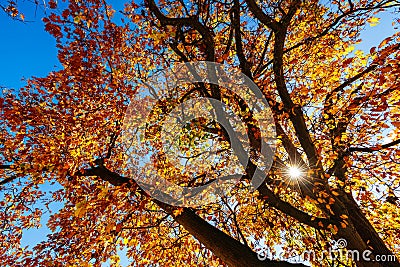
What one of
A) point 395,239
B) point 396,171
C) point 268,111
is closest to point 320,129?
point 268,111

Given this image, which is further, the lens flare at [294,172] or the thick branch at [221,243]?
the lens flare at [294,172]

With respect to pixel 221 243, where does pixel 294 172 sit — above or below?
above

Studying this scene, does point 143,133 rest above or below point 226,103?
above

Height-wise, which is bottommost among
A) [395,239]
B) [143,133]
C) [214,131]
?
[395,239]

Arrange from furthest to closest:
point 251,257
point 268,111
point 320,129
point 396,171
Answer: point 396,171, point 320,129, point 268,111, point 251,257

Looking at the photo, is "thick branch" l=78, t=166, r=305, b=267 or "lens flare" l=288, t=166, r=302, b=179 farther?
"lens flare" l=288, t=166, r=302, b=179

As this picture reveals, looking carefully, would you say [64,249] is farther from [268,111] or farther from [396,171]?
[396,171]

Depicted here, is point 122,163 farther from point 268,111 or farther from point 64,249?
point 268,111

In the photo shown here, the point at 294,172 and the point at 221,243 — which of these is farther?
Answer: the point at 294,172

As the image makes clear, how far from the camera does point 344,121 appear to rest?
7949 mm

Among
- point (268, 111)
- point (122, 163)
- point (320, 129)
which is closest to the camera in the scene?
point (268, 111)

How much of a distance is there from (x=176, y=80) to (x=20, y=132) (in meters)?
6.47

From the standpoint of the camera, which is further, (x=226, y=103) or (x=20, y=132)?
(x=20, y=132)

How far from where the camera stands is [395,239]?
10547 millimetres
